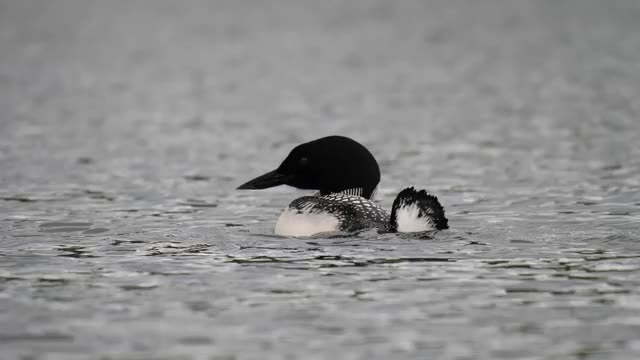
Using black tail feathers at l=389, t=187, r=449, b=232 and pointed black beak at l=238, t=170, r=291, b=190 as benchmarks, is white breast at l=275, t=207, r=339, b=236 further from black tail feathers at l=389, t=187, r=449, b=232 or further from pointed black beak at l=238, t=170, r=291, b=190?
pointed black beak at l=238, t=170, r=291, b=190

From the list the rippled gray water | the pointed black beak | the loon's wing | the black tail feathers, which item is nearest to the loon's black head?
the pointed black beak

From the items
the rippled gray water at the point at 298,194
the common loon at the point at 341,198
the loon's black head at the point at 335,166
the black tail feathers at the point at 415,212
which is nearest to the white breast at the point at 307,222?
the common loon at the point at 341,198

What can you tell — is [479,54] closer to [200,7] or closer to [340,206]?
[340,206]

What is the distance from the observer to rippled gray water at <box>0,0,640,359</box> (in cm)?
621

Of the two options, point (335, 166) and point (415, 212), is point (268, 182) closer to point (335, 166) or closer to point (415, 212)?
point (335, 166)

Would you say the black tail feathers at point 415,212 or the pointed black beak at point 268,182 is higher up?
the pointed black beak at point 268,182

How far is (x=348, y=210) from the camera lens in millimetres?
8781

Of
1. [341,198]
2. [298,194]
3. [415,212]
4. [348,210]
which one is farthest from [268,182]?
[298,194]

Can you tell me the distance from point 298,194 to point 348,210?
3768 millimetres

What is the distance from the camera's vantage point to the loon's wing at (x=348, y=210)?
28.7ft

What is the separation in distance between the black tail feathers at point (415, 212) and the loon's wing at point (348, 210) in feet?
0.87

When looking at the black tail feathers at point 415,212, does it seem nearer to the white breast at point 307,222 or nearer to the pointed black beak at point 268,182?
the white breast at point 307,222

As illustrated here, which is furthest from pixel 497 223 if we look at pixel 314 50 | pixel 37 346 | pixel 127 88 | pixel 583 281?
pixel 314 50

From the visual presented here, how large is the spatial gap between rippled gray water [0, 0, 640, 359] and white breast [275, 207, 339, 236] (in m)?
0.21
